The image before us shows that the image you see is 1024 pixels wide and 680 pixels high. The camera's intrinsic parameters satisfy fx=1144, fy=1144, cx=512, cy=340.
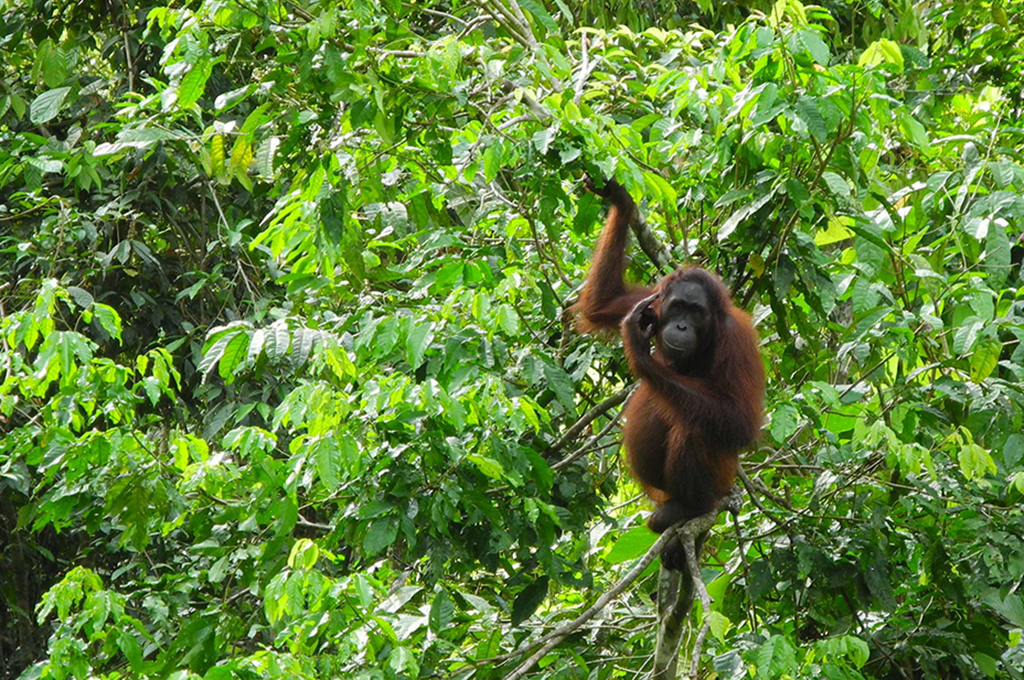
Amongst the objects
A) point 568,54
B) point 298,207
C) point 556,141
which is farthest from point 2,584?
point 556,141

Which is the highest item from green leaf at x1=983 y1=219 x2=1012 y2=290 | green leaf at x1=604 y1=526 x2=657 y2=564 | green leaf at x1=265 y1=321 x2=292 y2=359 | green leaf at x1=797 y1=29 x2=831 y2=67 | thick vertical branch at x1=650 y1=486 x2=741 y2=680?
green leaf at x1=797 y1=29 x2=831 y2=67

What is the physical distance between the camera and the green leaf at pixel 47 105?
6078 millimetres

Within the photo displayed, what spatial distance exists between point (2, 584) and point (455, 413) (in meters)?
5.05

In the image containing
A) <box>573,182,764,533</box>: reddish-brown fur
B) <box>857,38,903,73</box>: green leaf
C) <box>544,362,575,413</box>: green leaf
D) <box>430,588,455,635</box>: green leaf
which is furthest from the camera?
<box>573,182,764,533</box>: reddish-brown fur

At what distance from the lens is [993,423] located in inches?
168

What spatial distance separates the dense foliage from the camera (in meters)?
3.58

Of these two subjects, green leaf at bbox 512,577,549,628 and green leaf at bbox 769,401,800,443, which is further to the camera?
green leaf at bbox 512,577,549,628

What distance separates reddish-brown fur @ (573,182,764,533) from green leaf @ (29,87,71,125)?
3.24 meters

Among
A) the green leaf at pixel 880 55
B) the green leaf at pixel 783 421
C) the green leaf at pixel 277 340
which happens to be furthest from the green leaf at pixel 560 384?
the green leaf at pixel 880 55

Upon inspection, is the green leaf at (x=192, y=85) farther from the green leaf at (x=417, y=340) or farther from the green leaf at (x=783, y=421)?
the green leaf at (x=783, y=421)

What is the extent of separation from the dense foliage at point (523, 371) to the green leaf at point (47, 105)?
1.09 m

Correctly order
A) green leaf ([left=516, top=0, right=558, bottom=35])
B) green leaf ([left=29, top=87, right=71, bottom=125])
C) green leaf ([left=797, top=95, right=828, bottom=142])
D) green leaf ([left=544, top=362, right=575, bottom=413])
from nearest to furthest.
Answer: green leaf ([left=797, top=95, right=828, bottom=142]) < green leaf ([left=544, top=362, right=575, bottom=413]) < green leaf ([left=516, top=0, right=558, bottom=35]) < green leaf ([left=29, top=87, right=71, bottom=125])

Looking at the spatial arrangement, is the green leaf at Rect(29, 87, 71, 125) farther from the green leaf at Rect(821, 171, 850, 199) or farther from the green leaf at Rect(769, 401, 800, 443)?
the green leaf at Rect(769, 401, 800, 443)

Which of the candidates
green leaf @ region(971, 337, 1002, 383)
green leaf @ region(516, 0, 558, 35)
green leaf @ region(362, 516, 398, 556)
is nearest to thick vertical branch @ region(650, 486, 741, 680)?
green leaf @ region(362, 516, 398, 556)
